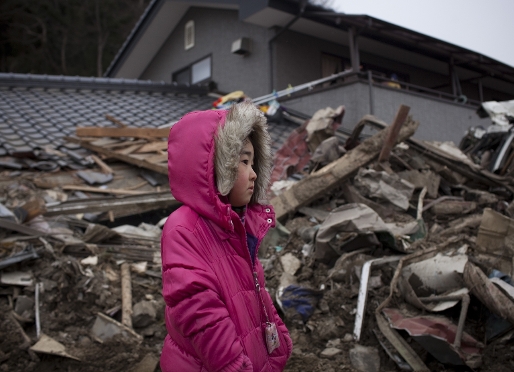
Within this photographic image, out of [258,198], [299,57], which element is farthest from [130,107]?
[258,198]

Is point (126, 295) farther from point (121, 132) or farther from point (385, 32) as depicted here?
point (385, 32)

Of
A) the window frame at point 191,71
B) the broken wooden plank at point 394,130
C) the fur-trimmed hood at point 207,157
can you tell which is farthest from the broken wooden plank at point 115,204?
the window frame at point 191,71

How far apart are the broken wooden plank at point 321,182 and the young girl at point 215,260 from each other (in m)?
3.13

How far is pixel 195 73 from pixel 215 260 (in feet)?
43.8

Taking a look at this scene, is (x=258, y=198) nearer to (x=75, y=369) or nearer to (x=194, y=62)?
(x=75, y=369)

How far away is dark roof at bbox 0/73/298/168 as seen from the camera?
750 centimetres

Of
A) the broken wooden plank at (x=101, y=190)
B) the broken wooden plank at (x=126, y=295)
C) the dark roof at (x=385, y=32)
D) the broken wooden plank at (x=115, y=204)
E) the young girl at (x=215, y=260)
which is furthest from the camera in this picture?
the dark roof at (x=385, y=32)

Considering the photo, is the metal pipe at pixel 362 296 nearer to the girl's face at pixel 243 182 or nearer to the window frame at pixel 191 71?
the girl's face at pixel 243 182

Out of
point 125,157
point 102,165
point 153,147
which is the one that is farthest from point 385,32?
point 102,165

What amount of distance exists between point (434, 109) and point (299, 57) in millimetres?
3508

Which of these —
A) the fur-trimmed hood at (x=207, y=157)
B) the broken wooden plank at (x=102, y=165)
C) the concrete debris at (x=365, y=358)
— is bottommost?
the concrete debris at (x=365, y=358)

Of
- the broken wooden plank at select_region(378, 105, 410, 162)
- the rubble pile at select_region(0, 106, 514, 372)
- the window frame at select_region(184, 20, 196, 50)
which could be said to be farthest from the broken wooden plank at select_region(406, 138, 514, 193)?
the window frame at select_region(184, 20, 196, 50)

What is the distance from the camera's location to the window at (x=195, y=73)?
1376 cm

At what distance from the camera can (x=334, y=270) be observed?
3781mm
